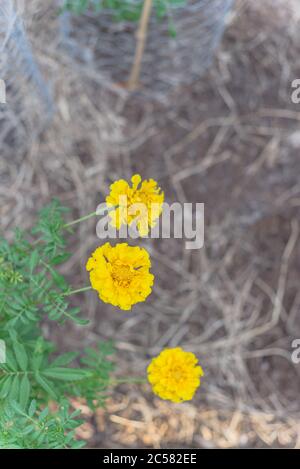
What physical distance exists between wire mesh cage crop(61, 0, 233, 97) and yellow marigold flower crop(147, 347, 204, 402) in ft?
3.57

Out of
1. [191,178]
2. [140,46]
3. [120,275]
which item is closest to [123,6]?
[140,46]

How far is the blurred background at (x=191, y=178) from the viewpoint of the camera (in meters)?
1.94

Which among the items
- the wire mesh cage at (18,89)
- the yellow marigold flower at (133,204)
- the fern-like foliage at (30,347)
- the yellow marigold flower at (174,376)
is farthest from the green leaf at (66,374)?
the wire mesh cage at (18,89)

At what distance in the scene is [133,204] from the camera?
1155 millimetres

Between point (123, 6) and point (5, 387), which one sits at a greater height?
point (123, 6)

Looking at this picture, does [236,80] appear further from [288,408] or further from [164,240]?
[288,408]

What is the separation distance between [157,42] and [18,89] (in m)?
0.59

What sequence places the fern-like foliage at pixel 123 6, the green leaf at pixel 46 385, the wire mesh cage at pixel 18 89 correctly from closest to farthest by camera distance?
the green leaf at pixel 46 385 < the wire mesh cage at pixel 18 89 < the fern-like foliage at pixel 123 6

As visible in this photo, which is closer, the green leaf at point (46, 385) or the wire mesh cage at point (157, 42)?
the green leaf at point (46, 385)

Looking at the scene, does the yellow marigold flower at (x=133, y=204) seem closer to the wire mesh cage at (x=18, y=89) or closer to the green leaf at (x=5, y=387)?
the green leaf at (x=5, y=387)

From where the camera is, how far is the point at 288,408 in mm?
2008

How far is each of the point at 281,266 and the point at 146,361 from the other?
0.64 m

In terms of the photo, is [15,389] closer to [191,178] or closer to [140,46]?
[191,178]

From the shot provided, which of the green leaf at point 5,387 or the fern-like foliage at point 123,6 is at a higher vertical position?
the fern-like foliage at point 123,6
